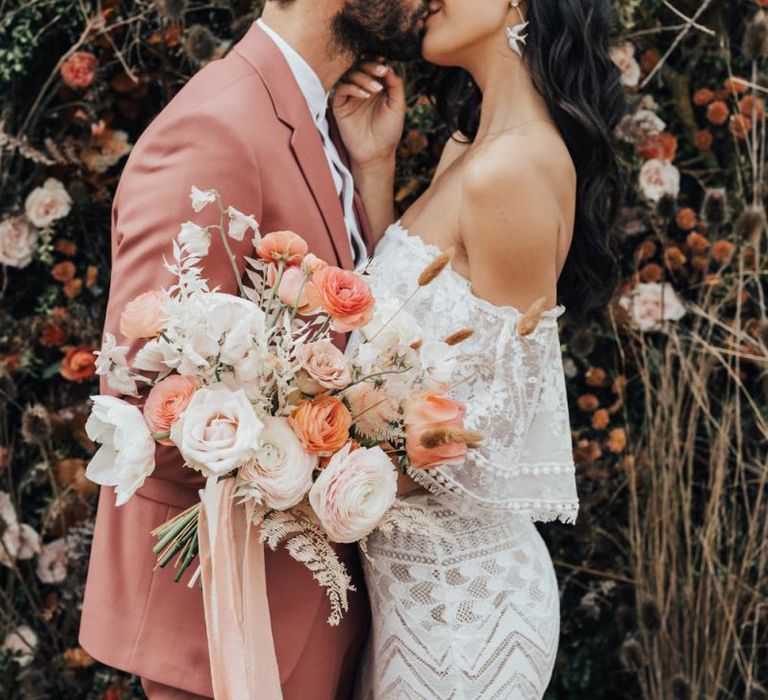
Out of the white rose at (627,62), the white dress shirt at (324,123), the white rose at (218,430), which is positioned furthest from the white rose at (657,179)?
the white rose at (218,430)

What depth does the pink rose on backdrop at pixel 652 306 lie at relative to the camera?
3.21 meters

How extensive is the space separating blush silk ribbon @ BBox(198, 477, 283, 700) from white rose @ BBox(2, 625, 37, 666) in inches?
66.3

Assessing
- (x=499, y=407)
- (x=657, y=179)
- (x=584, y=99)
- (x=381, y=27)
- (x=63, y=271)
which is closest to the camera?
(x=499, y=407)

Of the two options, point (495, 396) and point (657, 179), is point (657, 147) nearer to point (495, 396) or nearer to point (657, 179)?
point (657, 179)

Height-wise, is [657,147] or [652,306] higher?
[657,147]

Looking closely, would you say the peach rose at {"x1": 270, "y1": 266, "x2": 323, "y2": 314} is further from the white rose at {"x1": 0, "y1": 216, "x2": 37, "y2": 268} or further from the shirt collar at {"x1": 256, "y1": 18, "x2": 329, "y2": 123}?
the white rose at {"x1": 0, "y1": 216, "x2": 37, "y2": 268}

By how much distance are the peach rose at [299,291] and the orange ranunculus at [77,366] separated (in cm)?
155

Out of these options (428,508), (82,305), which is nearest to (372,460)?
(428,508)

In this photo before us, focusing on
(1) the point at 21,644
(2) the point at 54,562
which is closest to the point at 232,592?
(2) the point at 54,562

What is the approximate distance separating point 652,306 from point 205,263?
6.04ft

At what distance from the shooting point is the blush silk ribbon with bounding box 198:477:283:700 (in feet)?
5.14

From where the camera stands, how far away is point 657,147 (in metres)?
3.21

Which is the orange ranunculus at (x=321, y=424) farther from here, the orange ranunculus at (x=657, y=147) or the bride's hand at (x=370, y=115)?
the orange ranunculus at (x=657, y=147)

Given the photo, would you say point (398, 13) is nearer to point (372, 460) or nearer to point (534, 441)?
point (534, 441)
